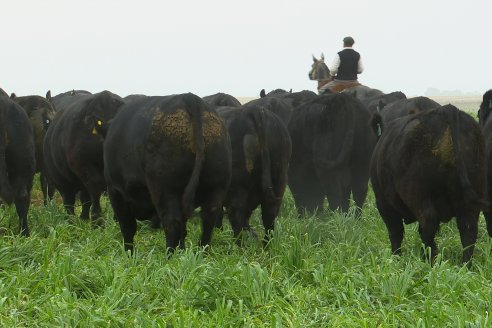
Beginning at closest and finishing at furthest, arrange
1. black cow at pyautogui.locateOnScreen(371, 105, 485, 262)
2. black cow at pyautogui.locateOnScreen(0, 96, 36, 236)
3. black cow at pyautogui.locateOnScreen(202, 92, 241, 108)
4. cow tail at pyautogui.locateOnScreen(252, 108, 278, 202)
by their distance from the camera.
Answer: black cow at pyautogui.locateOnScreen(371, 105, 485, 262)
cow tail at pyautogui.locateOnScreen(252, 108, 278, 202)
black cow at pyautogui.locateOnScreen(0, 96, 36, 236)
black cow at pyautogui.locateOnScreen(202, 92, 241, 108)

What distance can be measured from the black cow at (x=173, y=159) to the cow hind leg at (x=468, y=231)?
6.42 feet

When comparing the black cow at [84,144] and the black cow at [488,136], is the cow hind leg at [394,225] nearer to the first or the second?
the black cow at [488,136]

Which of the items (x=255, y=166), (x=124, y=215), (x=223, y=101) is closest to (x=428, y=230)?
(x=255, y=166)

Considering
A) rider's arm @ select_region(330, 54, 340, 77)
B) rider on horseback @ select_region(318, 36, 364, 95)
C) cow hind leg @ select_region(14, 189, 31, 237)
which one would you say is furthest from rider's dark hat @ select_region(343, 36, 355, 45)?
cow hind leg @ select_region(14, 189, 31, 237)

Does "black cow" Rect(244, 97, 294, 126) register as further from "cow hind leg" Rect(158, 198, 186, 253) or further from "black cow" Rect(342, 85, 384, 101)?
"black cow" Rect(342, 85, 384, 101)

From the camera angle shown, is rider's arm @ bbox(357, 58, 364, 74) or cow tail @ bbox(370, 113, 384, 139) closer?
cow tail @ bbox(370, 113, 384, 139)

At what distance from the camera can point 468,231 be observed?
6828 mm

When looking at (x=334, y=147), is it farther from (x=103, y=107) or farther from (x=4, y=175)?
(x=4, y=175)

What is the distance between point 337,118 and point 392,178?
2.92m

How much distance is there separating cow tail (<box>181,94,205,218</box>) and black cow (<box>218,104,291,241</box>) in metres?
1.04

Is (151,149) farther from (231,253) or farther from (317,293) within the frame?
(317,293)

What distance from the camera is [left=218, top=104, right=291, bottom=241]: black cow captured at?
7797 mm

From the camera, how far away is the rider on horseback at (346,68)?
16688 mm

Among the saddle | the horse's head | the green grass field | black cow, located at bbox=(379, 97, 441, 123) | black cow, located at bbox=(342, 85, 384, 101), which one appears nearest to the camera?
the green grass field
